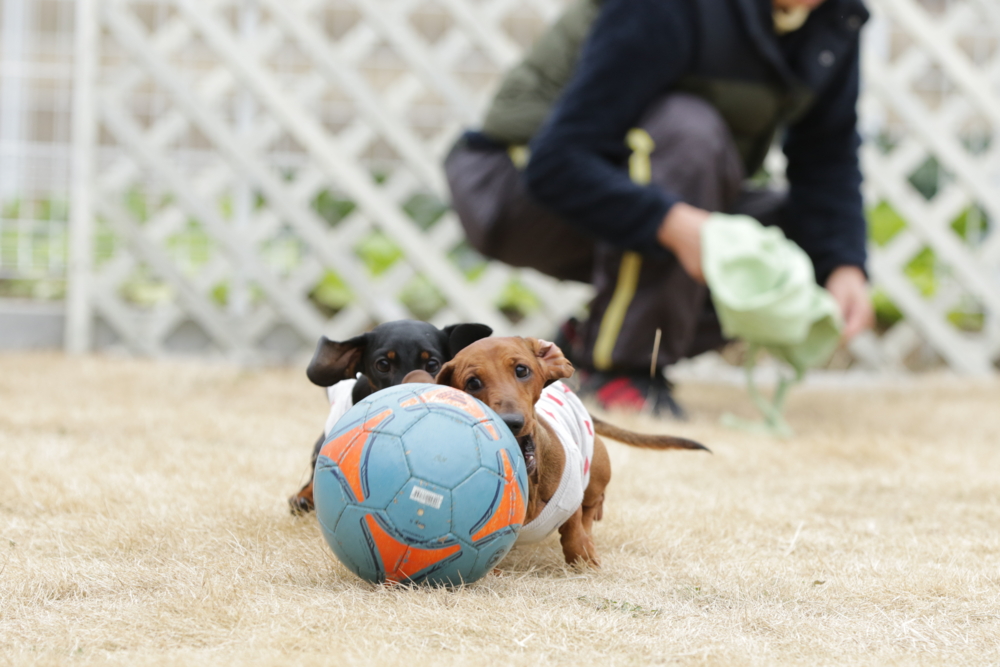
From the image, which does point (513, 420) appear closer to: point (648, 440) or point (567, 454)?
point (567, 454)

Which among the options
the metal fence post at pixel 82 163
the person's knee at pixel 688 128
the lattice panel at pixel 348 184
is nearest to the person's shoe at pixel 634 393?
the person's knee at pixel 688 128

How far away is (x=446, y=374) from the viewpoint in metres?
1.10

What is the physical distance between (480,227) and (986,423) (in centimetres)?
129

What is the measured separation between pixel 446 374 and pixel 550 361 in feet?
0.37

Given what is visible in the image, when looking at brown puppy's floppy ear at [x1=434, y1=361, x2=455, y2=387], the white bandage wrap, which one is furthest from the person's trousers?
brown puppy's floppy ear at [x1=434, y1=361, x2=455, y2=387]

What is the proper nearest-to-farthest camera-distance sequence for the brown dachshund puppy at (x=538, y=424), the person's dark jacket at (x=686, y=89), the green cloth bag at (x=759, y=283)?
the brown dachshund puppy at (x=538, y=424)
the green cloth bag at (x=759, y=283)
the person's dark jacket at (x=686, y=89)

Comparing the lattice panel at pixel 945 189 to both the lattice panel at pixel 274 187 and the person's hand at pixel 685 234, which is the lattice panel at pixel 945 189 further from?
the person's hand at pixel 685 234

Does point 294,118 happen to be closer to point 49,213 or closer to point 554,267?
point 554,267

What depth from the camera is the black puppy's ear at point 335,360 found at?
1255mm

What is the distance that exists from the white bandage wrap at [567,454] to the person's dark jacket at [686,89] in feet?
3.48

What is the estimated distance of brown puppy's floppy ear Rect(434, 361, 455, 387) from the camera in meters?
1.09

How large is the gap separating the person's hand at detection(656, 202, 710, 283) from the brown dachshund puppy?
107 cm

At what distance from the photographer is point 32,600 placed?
0.95 metres

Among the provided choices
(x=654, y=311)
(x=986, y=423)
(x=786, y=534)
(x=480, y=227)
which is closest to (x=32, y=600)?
(x=786, y=534)
